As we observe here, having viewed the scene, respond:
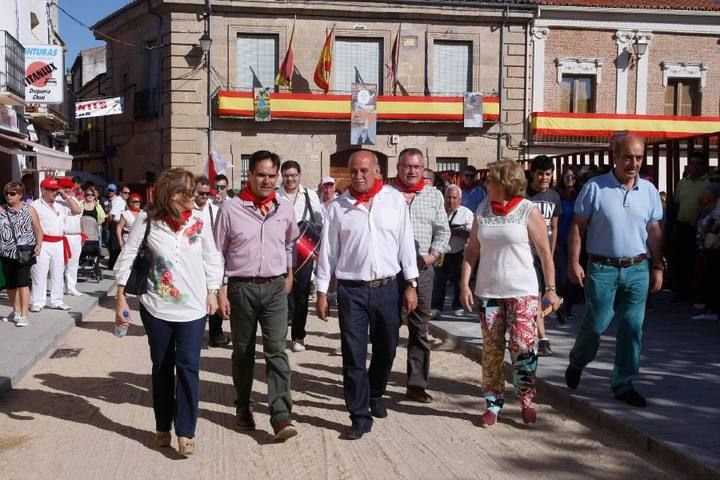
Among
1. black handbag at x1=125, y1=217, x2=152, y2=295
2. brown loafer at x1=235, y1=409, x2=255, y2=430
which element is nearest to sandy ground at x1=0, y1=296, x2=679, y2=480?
brown loafer at x1=235, y1=409, x2=255, y2=430

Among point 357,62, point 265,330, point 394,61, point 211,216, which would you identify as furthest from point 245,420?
point 357,62

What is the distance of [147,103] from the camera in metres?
28.8

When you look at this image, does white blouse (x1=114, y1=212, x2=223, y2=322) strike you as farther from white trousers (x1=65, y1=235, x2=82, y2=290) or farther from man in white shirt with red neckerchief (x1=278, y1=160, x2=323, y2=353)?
white trousers (x1=65, y1=235, x2=82, y2=290)

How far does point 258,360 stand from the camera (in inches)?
329

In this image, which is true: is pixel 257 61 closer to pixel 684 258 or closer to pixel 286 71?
pixel 286 71

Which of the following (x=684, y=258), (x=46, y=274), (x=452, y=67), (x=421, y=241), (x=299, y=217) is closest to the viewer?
(x=421, y=241)

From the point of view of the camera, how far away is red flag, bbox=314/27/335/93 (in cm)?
2697

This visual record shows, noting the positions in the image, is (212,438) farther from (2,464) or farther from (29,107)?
(29,107)

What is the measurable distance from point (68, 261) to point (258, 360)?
20.5 ft

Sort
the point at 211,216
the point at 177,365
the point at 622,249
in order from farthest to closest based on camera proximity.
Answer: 1. the point at 211,216
2. the point at 622,249
3. the point at 177,365

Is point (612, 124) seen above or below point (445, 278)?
above

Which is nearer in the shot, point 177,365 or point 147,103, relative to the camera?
point 177,365

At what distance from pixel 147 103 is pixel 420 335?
24173mm

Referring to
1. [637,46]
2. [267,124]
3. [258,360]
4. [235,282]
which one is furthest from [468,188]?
[637,46]
